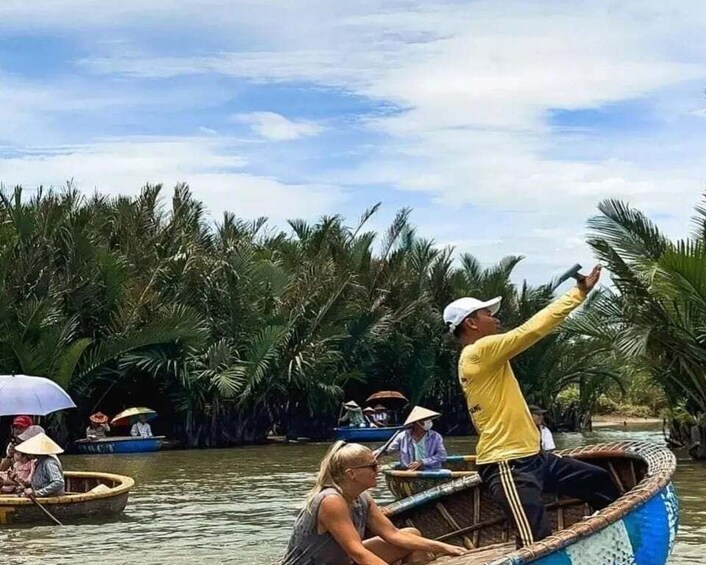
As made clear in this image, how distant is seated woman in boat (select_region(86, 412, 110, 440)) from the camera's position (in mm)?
26688

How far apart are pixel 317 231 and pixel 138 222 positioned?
5.59 meters

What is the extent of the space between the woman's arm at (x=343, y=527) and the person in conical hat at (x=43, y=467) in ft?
24.0

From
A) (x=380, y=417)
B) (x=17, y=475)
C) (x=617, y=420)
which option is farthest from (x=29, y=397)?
(x=617, y=420)

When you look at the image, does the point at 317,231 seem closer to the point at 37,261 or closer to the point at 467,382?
the point at 37,261

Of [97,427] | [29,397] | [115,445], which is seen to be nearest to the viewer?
[29,397]

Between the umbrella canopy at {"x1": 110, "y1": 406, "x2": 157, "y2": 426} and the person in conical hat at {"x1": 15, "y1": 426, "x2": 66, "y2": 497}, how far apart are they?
43.7 feet

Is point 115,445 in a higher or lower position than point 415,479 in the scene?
lower

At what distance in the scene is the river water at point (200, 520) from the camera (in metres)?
11.1

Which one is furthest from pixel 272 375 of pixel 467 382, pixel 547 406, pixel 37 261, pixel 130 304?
pixel 467 382

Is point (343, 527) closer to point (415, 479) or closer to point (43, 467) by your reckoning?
point (415, 479)

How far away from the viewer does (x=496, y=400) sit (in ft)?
20.9

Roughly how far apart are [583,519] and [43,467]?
7.82 m

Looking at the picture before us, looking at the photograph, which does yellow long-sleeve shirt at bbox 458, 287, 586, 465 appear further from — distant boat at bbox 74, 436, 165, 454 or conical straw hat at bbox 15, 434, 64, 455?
distant boat at bbox 74, 436, 165, 454

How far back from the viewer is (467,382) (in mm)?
6449
